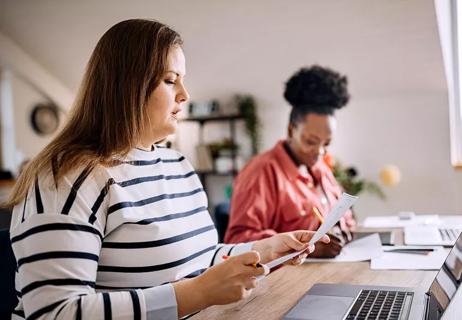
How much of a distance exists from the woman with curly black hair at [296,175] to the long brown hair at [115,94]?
2.80 ft

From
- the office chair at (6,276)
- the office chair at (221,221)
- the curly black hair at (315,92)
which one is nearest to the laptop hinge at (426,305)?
the office chair at (6,276)

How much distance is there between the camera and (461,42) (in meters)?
3.25

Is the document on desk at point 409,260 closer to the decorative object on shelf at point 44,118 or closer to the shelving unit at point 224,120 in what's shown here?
the shelving unit at point 224,120

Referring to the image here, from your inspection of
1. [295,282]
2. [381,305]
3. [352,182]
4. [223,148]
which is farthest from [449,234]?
[223,148]

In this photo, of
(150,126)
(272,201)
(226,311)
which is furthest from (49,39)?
(226,311)

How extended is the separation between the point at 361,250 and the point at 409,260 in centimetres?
20

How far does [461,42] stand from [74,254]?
10.4ft

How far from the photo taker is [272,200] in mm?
1929

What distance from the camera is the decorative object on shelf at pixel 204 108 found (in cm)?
462

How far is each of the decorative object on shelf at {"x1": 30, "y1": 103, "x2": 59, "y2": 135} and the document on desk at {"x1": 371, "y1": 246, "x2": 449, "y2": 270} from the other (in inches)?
175

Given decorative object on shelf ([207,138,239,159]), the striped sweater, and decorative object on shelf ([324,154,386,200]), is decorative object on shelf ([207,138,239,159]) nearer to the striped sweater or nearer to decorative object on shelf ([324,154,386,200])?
decorative object on shelf ([324,154,386,200])

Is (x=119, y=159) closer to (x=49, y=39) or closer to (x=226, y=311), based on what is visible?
(x=226, y=311)

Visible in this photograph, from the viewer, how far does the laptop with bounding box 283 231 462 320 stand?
0.92 metres

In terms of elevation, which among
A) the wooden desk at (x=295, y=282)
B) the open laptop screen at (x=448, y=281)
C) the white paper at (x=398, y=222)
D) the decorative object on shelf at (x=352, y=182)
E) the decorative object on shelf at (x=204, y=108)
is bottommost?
the decorative object on shelf at (x=352, y=182)
